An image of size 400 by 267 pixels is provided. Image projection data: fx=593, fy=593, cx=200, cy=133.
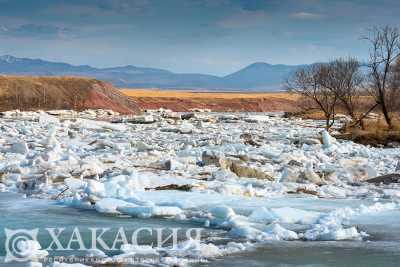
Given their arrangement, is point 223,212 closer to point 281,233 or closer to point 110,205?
point 281,233

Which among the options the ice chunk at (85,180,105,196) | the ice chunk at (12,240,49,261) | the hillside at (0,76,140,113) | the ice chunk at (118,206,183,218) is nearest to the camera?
the ice chunk at (12,240,49,261)

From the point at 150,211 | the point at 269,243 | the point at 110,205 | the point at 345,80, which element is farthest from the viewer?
the point at 345,80

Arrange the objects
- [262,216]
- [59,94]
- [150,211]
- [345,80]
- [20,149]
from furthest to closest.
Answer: [59,94]
[345,80]
[20,149]
[150,211]
[262,216]

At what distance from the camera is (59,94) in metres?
72.8

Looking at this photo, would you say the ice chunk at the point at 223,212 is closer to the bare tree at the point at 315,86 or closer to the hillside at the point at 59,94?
the bare tree at the point at 315,86

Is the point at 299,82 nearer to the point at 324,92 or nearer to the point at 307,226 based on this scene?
the point at 324,92

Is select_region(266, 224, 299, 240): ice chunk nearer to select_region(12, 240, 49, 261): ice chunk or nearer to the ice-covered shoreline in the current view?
the ice-covered shoreline

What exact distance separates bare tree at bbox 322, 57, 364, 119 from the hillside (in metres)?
40.1

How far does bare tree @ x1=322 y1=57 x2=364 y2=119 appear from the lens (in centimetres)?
3500

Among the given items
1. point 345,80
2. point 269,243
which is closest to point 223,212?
point 269,243

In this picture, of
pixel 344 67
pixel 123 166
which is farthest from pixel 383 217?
pixel 344 67

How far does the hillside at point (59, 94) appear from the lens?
68.6 meters

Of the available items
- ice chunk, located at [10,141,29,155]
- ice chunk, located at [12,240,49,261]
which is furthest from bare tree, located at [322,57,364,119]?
Result: ice chunk, located at [12,240,49,261]

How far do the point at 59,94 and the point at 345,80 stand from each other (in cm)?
4518
